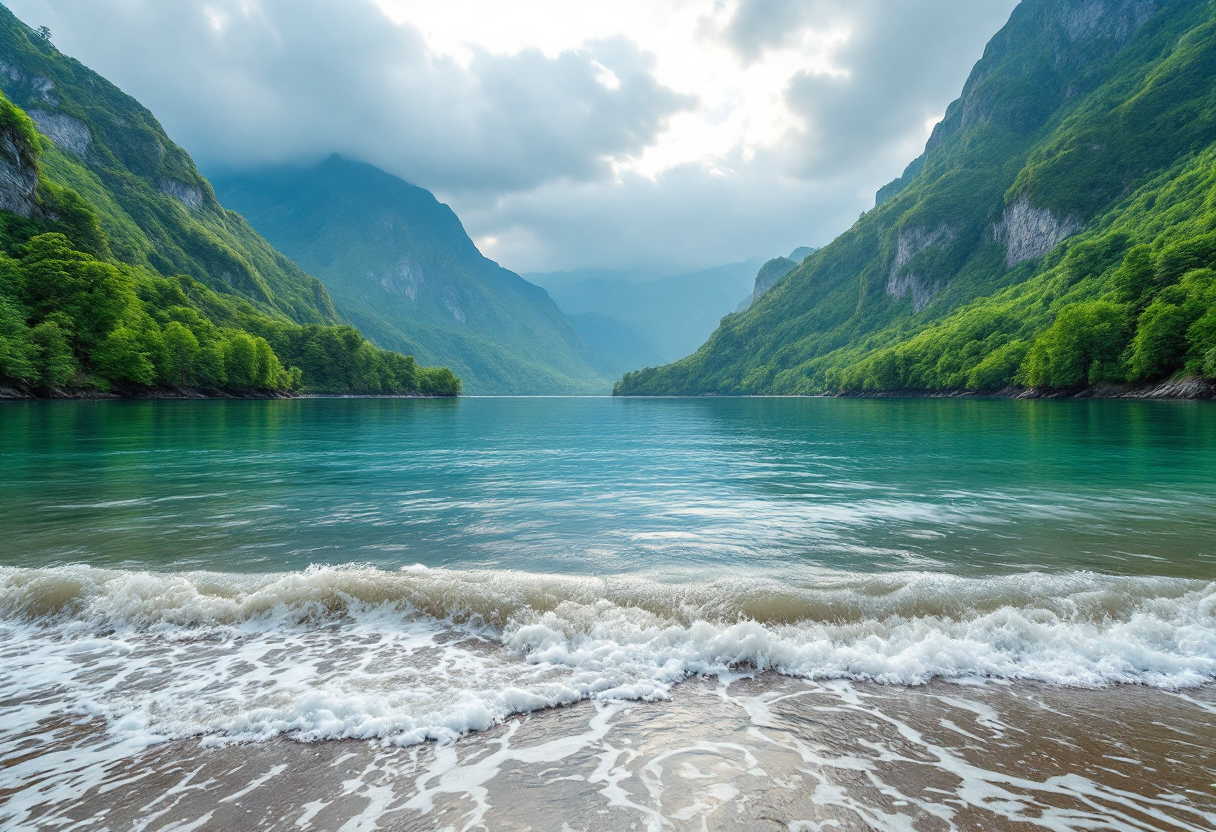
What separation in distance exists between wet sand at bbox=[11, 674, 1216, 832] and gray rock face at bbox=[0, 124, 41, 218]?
508 feet

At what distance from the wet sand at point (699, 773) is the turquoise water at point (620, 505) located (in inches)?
227

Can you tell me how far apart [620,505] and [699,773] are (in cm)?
1559

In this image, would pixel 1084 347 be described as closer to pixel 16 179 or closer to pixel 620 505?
pixel 620 505

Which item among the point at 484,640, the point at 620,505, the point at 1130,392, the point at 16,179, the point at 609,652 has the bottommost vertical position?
the point at 484,640

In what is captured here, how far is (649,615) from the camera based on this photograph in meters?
10.2

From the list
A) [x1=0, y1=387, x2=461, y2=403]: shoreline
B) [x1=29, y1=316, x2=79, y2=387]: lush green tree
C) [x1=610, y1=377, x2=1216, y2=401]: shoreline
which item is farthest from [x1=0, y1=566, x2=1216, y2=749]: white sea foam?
[x1=0, y1=387, x2=461, y2=403]: shoreline

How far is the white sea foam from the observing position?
24.8 feet

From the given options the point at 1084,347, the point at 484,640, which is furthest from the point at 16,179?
the point at 1084,347

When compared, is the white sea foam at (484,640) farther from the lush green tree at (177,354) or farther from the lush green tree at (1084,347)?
the lush green tree at (177,354)

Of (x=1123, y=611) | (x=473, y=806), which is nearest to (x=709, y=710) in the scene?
(x=473, y=806)

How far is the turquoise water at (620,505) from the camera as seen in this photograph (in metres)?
14.0

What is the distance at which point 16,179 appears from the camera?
360 feet

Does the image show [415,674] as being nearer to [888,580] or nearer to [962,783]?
[962,783]

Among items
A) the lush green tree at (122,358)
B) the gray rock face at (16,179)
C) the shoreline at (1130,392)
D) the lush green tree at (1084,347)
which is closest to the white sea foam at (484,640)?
the shoreline at (1130,392)
